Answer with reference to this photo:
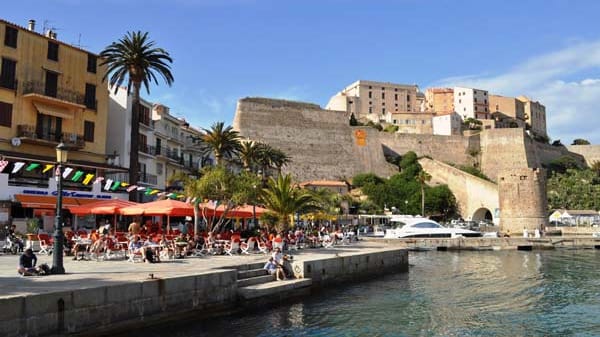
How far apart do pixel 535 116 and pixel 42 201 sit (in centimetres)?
12017

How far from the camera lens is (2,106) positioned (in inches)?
1078

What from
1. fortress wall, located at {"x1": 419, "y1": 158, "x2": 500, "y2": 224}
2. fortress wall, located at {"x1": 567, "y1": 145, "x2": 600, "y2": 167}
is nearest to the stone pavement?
fortress wall, located at {"x1": 419, "y1": 158, "x2": 500, "y2": 224}

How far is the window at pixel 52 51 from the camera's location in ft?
98.0

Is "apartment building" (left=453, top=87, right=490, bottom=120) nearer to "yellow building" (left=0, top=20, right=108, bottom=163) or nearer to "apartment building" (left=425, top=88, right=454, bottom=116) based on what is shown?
"apartment building" (left=425, top=88, right=454, bottom=116)

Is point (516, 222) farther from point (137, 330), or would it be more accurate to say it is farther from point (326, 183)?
point (137, 330)

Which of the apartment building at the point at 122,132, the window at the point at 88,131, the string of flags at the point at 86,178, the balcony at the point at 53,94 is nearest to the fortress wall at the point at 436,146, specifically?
the apartment building at the point at 122,132

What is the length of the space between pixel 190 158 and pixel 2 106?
21.9 metres

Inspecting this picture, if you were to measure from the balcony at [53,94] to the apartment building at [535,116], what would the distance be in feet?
359

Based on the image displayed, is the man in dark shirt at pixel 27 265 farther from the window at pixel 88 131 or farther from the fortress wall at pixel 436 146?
the fortress wall at pixel 436 146

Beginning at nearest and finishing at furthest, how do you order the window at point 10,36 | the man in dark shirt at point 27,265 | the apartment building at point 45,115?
the man in dark shirt at point 27,265, the apartment building at point 45,115, the window at point 10,36

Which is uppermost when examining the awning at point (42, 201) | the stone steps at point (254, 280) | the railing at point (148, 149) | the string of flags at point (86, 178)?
the railing at point (148, 149)

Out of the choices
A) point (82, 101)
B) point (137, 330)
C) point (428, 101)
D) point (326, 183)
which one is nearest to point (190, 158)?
point (82, 101)

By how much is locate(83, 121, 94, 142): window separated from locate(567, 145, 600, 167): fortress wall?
313 ft

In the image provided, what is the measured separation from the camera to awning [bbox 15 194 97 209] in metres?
25.0
